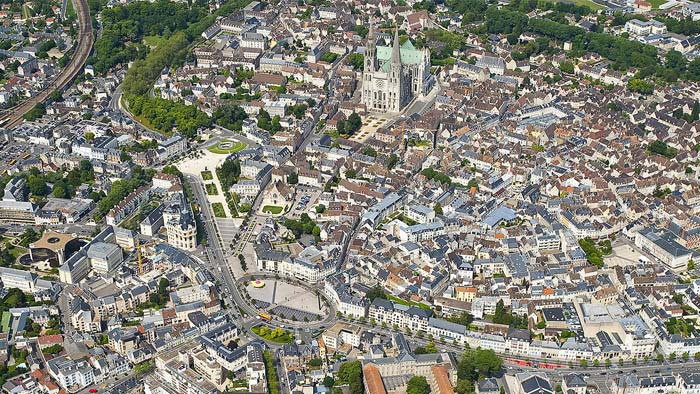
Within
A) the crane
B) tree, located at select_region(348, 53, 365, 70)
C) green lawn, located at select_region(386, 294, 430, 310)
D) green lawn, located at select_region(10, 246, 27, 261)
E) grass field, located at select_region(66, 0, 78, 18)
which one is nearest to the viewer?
green lawn, located at select_region(386, 294, 430, 310)

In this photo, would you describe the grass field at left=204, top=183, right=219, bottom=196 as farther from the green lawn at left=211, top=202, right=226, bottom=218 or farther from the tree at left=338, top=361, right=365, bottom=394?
the tree at left=338, top=361, right=365, bottom=394

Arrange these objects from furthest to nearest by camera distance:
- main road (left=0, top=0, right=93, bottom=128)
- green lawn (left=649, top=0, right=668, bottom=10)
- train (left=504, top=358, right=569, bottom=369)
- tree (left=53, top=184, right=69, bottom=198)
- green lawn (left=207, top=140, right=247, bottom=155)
A: green lawn (left=649, top=0, right=668, bottom=10) → main road (left=0, top=0, right=93, bottom=128) → green lawn (left=207, top=140, right=247, bottom=155) → tree (left=53, top=184, right=69, bottom=198) → train (left=504, top=358, right=569, bottom=369)

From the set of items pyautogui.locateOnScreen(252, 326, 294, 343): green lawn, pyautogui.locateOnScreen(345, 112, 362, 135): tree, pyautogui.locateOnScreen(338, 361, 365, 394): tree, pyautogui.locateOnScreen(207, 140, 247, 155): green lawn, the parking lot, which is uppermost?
pyautogui.locateOnScreen(338, 361, 365, 394): tree

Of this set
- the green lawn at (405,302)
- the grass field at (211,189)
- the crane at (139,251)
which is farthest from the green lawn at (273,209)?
the green lawn at (405,302)

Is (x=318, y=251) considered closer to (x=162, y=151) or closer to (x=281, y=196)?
(x=281, y=196)

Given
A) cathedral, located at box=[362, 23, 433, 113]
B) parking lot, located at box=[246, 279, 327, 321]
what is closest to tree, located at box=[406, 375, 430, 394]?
parking lot, located at box=[246, 279, 327, 321]

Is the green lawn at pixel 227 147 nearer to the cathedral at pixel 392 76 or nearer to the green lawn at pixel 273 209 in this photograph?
the green lawn at pixel 273 209

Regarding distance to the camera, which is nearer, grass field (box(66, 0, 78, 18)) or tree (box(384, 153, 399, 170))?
tree (box(384, 153, 399, 170))

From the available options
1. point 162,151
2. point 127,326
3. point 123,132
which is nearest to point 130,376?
point 127,326
